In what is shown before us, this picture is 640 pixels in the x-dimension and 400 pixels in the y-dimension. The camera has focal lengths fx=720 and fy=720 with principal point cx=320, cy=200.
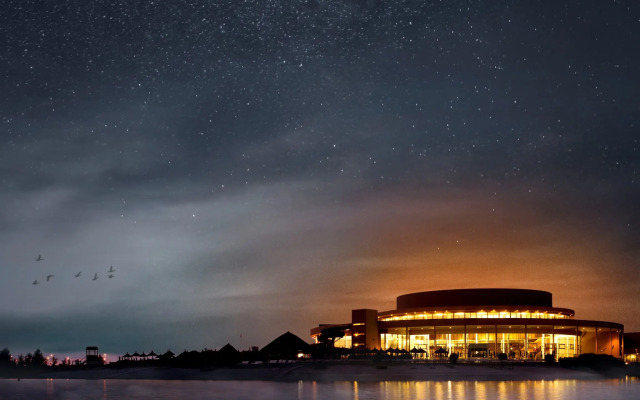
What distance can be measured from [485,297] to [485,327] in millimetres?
8455

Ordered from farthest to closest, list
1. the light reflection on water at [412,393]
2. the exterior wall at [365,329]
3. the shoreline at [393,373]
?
the exterior wall at [365,329], the shoreline at [393,373], the light reflection on water at [412,393]

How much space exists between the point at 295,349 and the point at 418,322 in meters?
51.6

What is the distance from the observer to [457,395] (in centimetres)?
7100

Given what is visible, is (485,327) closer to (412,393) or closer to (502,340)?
(502,340)

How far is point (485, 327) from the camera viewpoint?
138 m

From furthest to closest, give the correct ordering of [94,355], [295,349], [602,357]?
1. [94,355]
2. [602,357]
3. [295,349]

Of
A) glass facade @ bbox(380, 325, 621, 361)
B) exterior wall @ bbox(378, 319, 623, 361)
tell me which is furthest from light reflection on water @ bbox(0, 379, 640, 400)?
glass facade @ bbox(380, 325, 621, 361)

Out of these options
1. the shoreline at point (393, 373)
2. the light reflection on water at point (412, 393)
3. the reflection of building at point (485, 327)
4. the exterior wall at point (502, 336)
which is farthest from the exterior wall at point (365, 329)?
the light reflection on water at point (412, 393)

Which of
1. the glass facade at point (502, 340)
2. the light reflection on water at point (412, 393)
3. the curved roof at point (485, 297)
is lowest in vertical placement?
the glass facade at point (502, 340)

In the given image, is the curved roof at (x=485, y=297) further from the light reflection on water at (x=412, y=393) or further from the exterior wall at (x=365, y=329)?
the light reflection on water at (x=412, y=393)

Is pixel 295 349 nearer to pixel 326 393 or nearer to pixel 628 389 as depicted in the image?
pixel 326 393

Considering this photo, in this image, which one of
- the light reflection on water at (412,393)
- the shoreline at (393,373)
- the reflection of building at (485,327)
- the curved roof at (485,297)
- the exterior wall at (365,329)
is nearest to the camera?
the light reflection on water at (412,393)

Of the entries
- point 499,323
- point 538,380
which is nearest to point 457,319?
point 499,323

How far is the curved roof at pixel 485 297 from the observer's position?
14488 cm
